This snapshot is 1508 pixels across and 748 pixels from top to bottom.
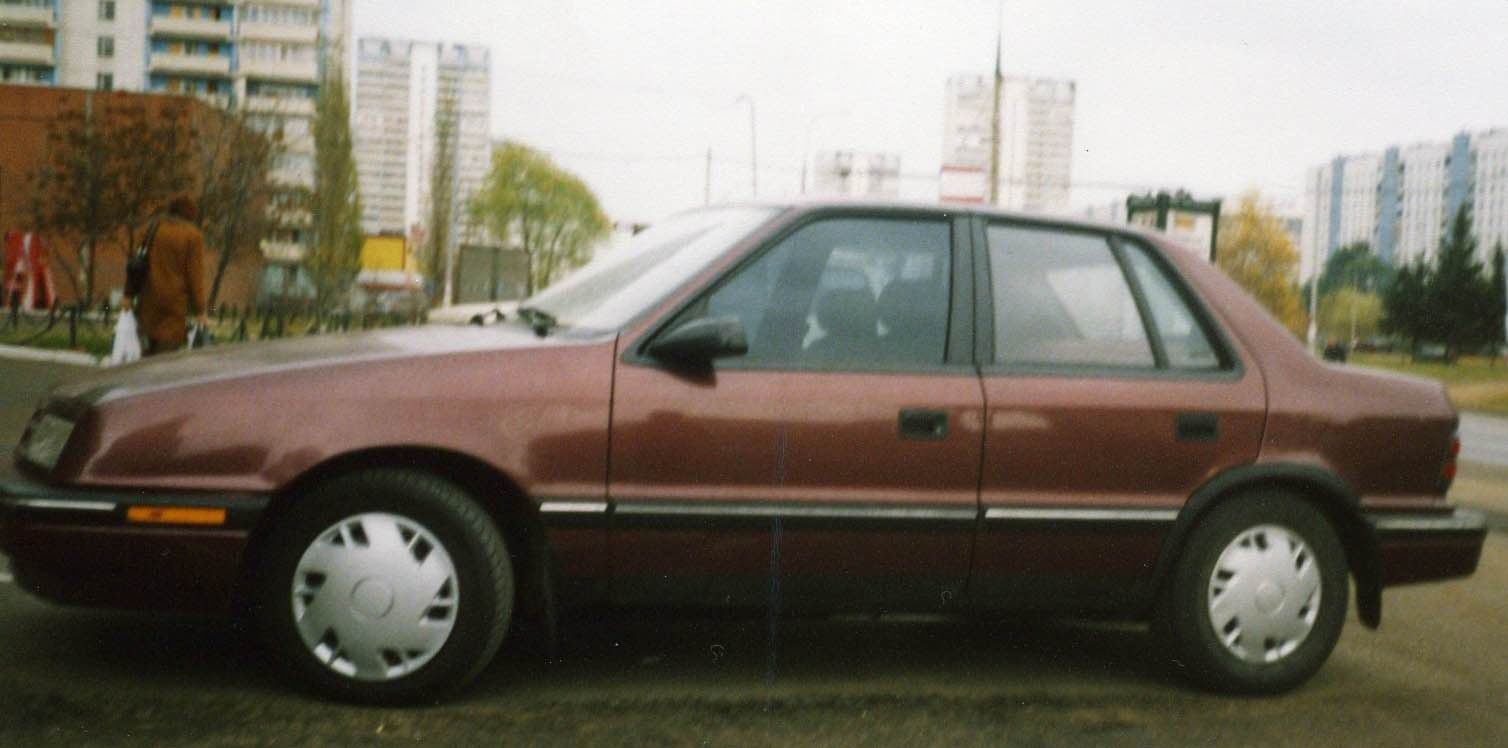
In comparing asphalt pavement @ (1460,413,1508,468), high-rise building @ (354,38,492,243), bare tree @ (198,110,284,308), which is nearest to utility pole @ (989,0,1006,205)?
asphalt pavement @ (1460,413,1508,468)

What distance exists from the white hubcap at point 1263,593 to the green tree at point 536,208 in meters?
92.2

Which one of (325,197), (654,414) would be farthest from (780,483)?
(325,197)

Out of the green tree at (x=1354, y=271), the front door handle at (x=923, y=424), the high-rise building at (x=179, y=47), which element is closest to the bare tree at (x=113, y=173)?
the front door handle at (x=923, y=424)

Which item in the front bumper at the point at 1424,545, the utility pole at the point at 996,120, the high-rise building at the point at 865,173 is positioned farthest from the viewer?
the high-rise building at the point at 865,173

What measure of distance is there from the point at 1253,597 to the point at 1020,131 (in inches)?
4586

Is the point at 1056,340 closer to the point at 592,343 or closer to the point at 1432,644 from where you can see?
the point at 592,343

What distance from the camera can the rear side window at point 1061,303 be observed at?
4.94 metres

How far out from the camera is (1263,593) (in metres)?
5.06

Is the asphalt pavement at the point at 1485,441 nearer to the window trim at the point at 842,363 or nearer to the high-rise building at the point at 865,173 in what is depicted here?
the window trim at the point at 842,363

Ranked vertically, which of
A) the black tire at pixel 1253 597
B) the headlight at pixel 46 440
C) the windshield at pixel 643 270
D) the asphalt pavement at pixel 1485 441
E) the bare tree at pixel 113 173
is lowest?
the asphalt pavement at pixel 1485 441

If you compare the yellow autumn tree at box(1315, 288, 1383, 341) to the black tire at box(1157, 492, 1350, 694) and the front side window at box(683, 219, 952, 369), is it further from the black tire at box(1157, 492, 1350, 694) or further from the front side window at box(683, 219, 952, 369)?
the front side window at box(683, 219, 952, 369)

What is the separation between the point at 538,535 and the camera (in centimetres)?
450

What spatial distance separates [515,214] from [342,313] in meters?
57.6

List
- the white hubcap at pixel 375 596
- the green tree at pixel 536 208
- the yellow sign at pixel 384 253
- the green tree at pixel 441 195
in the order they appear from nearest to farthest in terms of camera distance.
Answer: the white hubcap at pixel 375 596 < the green tree at pixel 441 195 < the yellow sign at pixel 384 253 < the green tree at pixel 536 208
